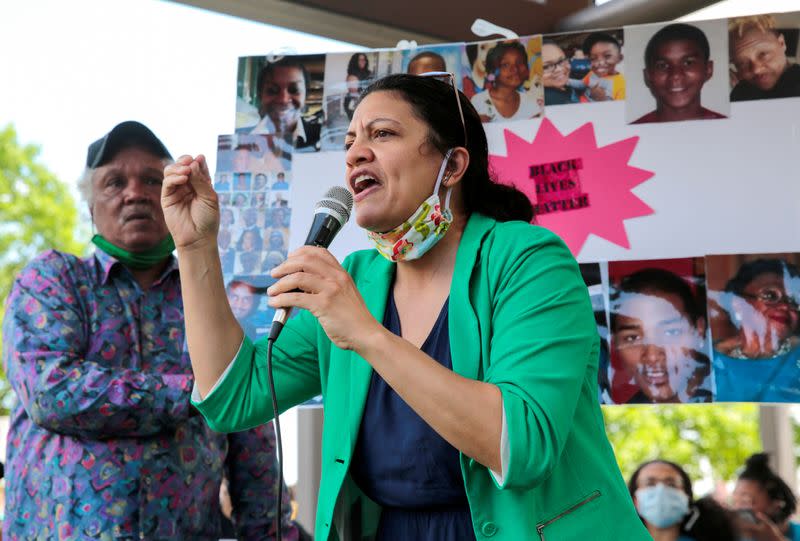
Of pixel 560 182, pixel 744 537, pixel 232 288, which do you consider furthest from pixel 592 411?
pixel 744 537

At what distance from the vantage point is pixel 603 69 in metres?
2.70

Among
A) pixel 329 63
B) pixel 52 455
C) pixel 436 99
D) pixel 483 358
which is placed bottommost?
pixel 52 455

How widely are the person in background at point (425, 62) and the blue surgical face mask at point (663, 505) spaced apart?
279 cm

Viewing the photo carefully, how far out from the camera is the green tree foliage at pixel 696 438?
19.6 m

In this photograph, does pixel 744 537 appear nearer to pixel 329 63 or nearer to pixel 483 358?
pixel 329 63

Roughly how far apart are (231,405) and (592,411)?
66cm

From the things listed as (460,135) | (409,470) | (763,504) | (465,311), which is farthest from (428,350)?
(763,504)

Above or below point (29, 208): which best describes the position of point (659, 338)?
below

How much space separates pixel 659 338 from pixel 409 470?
1.33 m

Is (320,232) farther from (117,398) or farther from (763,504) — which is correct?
(763,504)

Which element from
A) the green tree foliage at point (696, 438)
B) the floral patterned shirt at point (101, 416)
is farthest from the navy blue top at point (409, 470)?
the green tree foliage at point (696, 438)

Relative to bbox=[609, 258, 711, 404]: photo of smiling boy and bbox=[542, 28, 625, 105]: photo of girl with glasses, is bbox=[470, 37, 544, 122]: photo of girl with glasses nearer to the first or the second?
bbox=[542, 28, 625, 105]: photo of girl with glasses

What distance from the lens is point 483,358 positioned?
1.47 m

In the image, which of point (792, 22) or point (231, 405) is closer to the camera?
point (231, 405)
